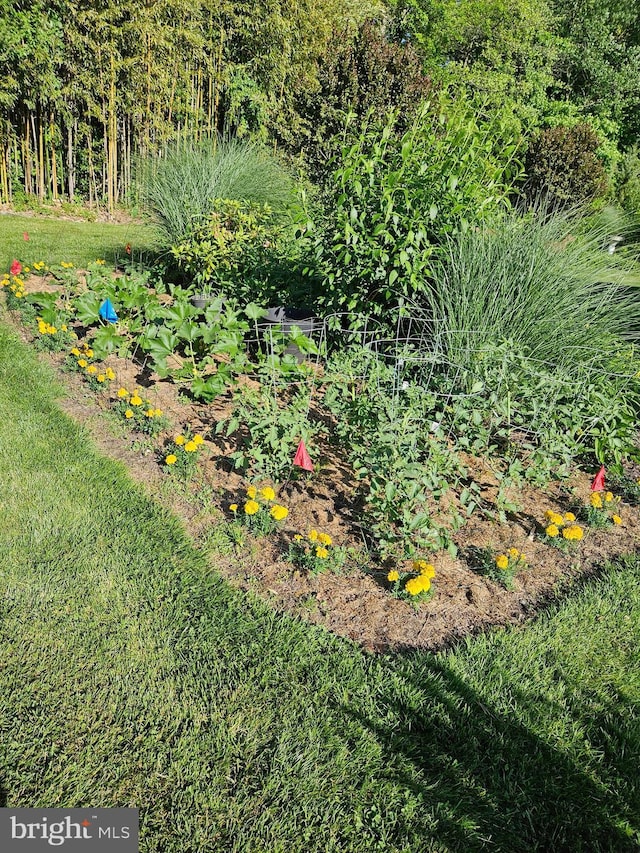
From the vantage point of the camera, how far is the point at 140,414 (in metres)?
2.89

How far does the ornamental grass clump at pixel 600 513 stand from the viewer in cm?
240

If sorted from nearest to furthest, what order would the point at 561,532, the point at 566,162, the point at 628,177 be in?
1. the point at 561,532
2. the point at 566,162
3. the point at 628,177

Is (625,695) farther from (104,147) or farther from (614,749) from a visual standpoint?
(104,147)

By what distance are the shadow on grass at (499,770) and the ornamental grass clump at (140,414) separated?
5.55 feet

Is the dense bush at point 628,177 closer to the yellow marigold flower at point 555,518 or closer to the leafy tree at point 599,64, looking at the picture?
the leafy tree at point 599,64

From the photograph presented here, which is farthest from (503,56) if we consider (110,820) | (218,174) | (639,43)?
(110,820)

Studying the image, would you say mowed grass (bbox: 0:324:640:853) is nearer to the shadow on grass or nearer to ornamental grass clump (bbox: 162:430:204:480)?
the shadow on grass

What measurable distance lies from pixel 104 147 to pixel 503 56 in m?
13.1

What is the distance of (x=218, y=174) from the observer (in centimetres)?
507

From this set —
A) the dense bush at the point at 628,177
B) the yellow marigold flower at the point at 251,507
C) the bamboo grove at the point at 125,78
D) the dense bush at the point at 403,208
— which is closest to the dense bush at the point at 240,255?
the dense bush at the point at 403,208

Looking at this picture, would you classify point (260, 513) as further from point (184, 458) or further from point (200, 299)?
point (200, 299)

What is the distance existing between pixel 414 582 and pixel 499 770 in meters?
0.57

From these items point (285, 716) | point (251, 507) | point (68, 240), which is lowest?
point (68, 240)

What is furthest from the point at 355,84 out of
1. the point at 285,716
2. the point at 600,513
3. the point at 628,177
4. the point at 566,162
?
the point at 285,716
